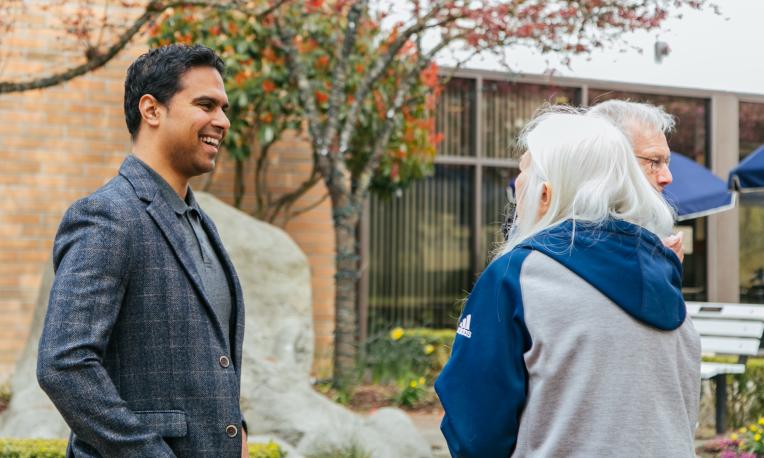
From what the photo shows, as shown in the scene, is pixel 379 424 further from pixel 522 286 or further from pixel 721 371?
pixel 522 286

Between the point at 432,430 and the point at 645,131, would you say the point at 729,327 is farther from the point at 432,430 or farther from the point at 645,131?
the point at 645,131

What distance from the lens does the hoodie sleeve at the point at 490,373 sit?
212cm

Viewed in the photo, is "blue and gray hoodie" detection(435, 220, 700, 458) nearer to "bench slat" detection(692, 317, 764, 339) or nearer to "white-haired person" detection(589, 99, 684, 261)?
"white-haired person" detection(589, 99, 684, 261)

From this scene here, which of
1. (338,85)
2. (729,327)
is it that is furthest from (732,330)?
(338,85)

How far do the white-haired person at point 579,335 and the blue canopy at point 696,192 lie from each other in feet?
24.2

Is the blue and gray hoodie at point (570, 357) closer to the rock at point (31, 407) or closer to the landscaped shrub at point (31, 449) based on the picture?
the landscaped shrub at point (31, 449)

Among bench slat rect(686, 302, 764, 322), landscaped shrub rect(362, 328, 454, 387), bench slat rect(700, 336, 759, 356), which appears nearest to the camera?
bench slat rect(700, 336, 759, 356)

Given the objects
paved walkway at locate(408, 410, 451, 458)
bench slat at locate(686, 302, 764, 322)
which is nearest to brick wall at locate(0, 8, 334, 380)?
paved walkway at locate(408, 410, 451, 458)

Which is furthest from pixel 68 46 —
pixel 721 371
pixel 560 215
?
pixel 560 215

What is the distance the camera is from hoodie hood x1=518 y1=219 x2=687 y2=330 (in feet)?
6.99

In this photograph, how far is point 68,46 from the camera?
994cm

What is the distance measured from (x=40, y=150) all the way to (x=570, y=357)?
8808 millimetres

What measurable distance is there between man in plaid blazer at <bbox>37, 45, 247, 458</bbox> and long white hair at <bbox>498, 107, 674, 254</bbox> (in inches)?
33.0

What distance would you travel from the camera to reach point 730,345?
8727 millimetres
